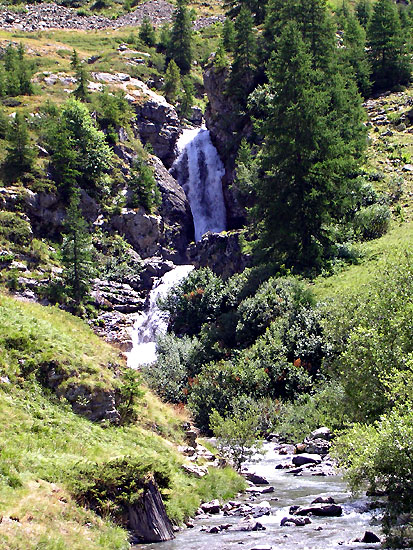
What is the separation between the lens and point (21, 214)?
5150 cm

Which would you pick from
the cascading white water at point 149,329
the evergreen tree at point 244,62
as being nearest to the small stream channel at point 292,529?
the cascading white water at point 149,329

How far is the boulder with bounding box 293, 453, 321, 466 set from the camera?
22953 millimetres

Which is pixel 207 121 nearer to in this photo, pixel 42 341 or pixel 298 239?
pixel 298 239

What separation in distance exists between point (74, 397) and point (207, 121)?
181ft

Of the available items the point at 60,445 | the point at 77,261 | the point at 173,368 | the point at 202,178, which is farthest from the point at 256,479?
the point at 202,178

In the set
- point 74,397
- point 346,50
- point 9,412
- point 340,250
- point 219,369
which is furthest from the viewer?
point 346,50

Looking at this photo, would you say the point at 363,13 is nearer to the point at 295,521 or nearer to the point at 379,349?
the point at 379,349

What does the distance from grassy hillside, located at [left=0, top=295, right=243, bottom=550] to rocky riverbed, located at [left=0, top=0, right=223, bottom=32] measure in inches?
4185

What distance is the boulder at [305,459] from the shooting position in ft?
75.3

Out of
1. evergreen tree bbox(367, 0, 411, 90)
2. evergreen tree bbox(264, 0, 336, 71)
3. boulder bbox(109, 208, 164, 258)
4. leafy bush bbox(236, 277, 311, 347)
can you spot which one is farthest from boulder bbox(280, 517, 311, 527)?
evergreen tree bbox(367, 0, 411, 90)

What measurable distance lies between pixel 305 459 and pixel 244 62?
50712 mm

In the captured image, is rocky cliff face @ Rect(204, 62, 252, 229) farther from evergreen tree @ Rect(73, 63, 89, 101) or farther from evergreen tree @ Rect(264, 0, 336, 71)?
evergreen tree @ Rect(73, 63, 89, 101)

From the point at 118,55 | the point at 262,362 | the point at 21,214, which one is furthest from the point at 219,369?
the point at 118,55

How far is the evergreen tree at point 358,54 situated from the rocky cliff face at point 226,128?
45.7ft
